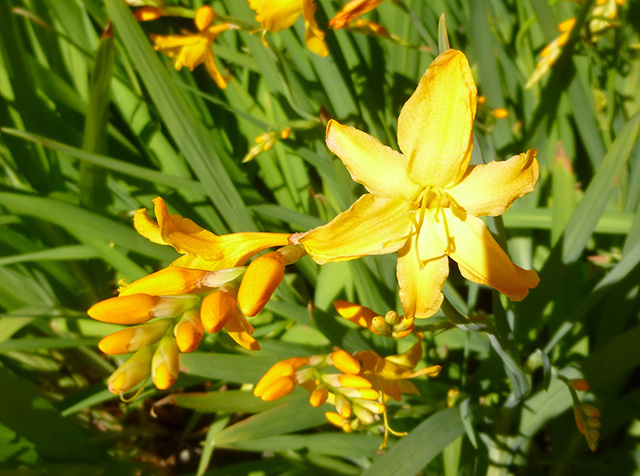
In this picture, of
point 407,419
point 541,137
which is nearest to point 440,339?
point 407,419

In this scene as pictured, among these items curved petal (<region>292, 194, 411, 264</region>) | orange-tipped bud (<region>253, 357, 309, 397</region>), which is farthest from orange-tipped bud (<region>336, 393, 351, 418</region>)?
curved petal (<region>292, 194, 411, 264</region>)

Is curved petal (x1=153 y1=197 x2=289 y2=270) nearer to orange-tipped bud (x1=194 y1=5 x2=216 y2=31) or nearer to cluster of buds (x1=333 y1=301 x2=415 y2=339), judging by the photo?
cluster of buds (x1=333 y1=301 x2=415 y2=339)

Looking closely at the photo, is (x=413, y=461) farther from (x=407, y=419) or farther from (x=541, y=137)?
(x=541, y=137)

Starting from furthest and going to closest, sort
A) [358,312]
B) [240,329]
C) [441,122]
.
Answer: [358,312] < [240,329] < [441,122]

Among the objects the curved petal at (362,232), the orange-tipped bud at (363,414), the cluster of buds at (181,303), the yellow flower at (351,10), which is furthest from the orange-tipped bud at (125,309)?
the yellow flower at (351,10)

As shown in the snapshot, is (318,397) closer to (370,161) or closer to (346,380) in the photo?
(346,380)

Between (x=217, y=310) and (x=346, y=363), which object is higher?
(x=217, y=310)

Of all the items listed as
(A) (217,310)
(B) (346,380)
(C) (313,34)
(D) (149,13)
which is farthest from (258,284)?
(D) (149,13)
